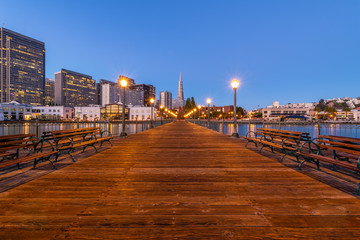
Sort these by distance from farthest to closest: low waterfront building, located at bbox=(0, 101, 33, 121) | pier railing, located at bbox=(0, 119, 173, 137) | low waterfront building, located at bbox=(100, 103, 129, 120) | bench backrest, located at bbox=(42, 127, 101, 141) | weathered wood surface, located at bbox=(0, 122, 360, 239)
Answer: low waterfront building, located at bbox=(100, 103, 129, 120), low waterfront building, located at bbox=(0, 101, 33, 121), pier railing, located at bbox=(0, 119, 173, 137), bench backrest, located at bbox=(42, 127, 101, 141), weathered wood surface, located at bbox=(0, 122, 360, 239)

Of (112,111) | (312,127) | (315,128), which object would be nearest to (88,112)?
(112,111)

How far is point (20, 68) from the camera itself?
15800 cm

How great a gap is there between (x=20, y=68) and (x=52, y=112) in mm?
96600

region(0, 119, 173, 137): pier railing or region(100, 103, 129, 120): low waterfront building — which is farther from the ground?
region(100, 103, 129, 120): low waterfront building

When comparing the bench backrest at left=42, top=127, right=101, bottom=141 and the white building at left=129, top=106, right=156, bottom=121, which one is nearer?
A: the bench backrest at left=42, top=127, right=101, bottom=141

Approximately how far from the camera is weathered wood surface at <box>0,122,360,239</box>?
2.36m

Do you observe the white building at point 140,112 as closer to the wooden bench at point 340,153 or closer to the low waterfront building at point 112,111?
the low waterfront building at point 112,111

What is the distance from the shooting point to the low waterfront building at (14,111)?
91.4m

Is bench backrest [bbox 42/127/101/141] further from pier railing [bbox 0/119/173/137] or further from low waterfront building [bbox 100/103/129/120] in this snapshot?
low waterfront building [bbox 100/103/129/120]

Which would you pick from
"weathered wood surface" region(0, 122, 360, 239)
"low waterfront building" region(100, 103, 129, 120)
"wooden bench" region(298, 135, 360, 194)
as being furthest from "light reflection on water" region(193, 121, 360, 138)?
"low waterfront building" region(100, 103, 129, 120)

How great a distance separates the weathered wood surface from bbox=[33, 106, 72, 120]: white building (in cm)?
12362

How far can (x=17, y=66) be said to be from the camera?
156750 mm

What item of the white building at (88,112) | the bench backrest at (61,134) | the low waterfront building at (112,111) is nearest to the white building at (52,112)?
the white building at (88,112)

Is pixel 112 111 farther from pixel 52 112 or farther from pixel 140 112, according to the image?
pixel 52 112
